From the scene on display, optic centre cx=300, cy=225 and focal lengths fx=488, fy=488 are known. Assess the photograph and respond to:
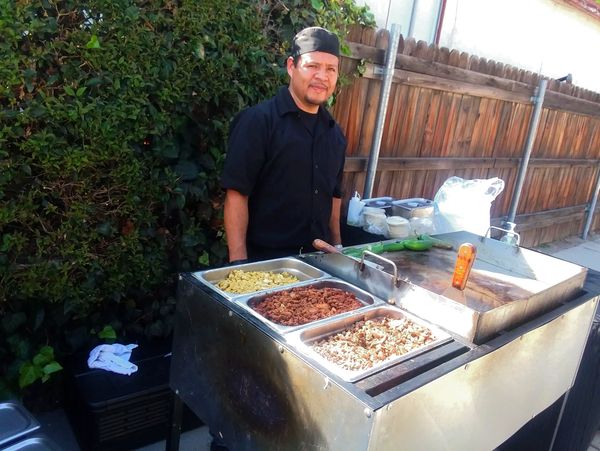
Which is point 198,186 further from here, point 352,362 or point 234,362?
point 352,362

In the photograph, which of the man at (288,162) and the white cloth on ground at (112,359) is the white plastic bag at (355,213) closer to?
the man at (288,162)

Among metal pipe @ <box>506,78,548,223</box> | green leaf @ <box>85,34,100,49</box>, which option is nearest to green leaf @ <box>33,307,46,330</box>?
green leaf @ <box>85,34,100,49</box>

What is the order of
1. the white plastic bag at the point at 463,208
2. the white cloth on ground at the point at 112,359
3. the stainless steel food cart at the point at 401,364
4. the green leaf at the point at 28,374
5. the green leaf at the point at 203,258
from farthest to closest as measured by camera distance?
the white plastic bag at the point at 463,208
the green leaf at the point at 203,258
the white cloth on ground at the point at 112,359
the green leaf at the point at 28,374
the stainless steel food cart at the point at 401,364

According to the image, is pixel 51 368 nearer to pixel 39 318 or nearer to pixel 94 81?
pixel 39 318

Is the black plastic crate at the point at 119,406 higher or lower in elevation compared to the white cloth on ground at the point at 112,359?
lower

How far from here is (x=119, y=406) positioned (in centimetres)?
260

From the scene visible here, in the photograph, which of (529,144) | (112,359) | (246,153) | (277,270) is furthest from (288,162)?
(529,144)

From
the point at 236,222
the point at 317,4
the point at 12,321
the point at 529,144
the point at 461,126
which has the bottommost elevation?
the point at 12,321

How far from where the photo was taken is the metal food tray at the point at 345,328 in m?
1.42

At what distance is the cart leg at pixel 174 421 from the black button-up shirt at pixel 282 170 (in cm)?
88

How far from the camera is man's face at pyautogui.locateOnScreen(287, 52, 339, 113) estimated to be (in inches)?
93.2

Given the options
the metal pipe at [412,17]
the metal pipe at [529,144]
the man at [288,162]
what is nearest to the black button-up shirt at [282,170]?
the man at [288,162]

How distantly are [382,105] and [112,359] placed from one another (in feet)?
9.69

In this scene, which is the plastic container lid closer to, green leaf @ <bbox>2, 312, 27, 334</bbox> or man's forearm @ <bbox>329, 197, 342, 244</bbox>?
man's forearm @ <bbox>329, 197, 342, 244</bbox>
